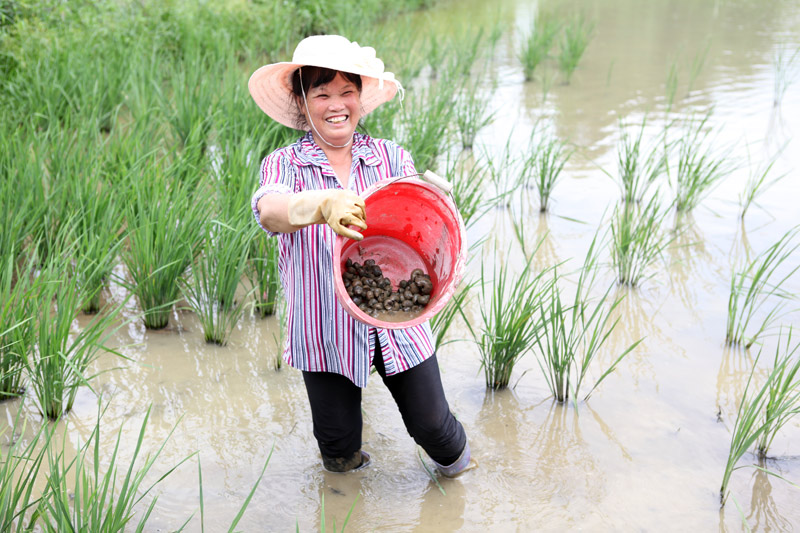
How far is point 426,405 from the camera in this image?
193cm

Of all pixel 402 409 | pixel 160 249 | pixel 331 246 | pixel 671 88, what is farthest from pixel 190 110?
pixel 671 88

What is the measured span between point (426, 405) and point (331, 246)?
1.57 feet

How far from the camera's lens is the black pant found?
193cm

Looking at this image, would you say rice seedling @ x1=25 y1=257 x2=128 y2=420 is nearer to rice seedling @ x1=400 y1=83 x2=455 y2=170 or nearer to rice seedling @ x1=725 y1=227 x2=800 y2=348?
rice seedling @ x1=400 y1=83 x2=455 y2=170

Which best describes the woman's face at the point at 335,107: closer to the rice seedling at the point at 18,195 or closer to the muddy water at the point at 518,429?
the muddy water at the point at 518,429

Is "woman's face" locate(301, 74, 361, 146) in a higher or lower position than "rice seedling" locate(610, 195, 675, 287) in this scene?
higher

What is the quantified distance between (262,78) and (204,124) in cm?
226

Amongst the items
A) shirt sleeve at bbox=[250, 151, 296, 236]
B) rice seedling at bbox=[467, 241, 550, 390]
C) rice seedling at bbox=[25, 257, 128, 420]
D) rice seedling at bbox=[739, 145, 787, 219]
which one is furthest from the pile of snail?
rice seedling at bbox=[739, 145, 787, 219]

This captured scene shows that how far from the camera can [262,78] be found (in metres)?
1.89

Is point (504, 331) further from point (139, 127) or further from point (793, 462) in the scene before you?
point (139, 127)

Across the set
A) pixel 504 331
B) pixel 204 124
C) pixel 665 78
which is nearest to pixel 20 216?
pixel 204 124

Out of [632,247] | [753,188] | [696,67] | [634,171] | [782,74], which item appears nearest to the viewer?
[632,247]

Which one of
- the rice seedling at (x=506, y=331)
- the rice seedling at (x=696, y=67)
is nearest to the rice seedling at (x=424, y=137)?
the rice seedling at (x=506, y=331)

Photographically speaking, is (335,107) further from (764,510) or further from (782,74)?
(782,74)
